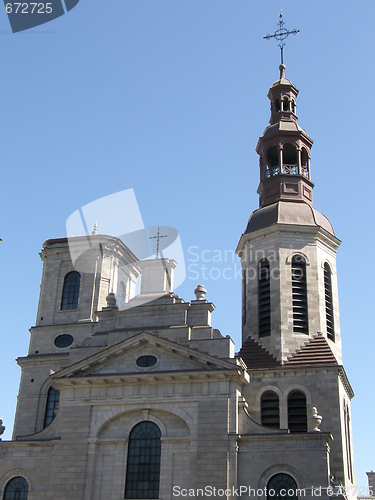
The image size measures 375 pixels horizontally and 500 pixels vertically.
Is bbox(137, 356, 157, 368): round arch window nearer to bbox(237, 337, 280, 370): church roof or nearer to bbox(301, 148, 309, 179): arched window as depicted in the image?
bbox(237, 337, 280, 370): church roof

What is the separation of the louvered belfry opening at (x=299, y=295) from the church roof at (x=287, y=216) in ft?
7.44

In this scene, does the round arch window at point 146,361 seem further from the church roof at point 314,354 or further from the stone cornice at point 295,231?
the stone cornice at point 295,231

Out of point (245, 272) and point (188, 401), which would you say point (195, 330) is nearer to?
point (188, 401)

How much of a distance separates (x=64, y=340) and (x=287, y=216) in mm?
13928

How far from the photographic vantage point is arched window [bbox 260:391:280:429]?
32.0m

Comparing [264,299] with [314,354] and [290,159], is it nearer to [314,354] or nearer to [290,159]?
[314,354]

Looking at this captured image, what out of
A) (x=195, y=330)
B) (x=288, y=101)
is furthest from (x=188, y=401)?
(x=288, y=101)

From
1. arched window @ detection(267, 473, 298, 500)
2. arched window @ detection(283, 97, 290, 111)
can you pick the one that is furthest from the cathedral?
arched window @ detection(283, 97, 290, 111)

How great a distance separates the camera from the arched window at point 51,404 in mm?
35750

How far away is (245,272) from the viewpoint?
37.6 metres

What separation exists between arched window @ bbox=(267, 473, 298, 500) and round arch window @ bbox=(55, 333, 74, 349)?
14.6 meters

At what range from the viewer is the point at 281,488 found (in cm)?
2728

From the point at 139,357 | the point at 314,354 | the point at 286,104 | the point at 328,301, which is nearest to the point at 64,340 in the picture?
the point at 139,357

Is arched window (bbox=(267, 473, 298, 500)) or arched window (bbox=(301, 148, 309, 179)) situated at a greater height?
arched window (bbox=(301, 148, 309, 179))
